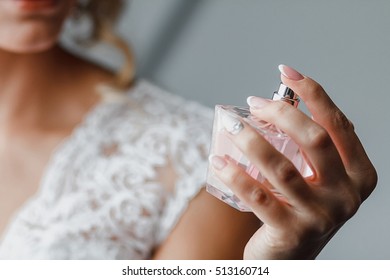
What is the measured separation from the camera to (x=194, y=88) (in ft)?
2.48

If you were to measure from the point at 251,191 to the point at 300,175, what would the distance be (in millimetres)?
29

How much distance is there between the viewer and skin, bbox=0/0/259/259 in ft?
2.33

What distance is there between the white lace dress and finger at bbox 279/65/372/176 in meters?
0.29

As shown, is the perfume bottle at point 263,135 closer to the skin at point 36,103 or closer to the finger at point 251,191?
the finger at point 251,191

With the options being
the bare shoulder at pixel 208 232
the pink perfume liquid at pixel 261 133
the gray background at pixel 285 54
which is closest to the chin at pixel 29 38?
the gray background at pixel 285 54

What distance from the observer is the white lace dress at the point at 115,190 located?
720mm

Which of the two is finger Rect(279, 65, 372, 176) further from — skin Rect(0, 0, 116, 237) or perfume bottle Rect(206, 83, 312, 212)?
skin Rect(0, 0, 116, 237)

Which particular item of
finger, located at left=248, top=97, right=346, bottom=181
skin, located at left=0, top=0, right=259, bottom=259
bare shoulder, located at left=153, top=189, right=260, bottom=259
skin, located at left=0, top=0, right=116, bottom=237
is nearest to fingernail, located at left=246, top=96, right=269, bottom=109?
finger, located at left=248, top=97, right=346, bottom=181

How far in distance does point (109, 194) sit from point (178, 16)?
20 centimetres

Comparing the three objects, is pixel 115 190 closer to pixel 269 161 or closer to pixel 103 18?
pixel 103 18

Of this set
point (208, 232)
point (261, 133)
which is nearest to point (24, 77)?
point (208, 232)

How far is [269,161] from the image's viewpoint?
0.40 m
